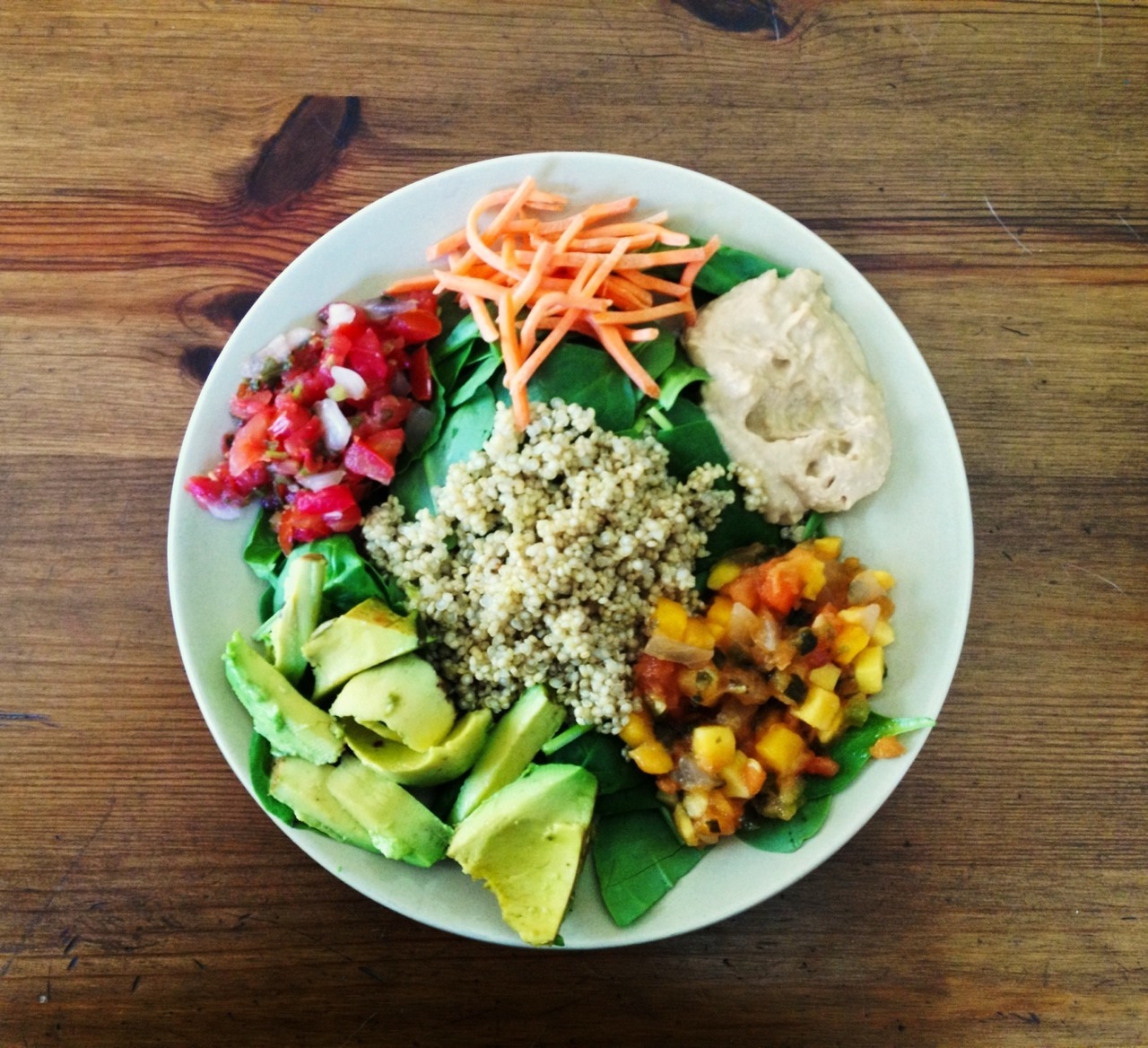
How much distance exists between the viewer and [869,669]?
6.21ft

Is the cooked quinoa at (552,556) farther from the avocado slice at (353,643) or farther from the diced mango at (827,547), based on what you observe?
the diced mango at (827,547)

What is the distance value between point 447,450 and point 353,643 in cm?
48

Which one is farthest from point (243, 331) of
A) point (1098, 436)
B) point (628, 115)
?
point (1098, 436)

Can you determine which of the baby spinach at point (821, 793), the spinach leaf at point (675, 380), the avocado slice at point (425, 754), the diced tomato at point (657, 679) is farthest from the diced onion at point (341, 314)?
the baby spinach at point (821, 793)

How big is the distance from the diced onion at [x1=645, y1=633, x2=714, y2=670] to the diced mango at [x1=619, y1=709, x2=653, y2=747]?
13cm

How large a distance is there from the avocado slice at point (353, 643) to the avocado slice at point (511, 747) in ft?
0.85

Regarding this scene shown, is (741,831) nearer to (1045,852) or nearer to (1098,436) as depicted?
(1045,852)

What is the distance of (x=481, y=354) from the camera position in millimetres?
1982

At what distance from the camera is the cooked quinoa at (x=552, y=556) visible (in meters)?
1.77

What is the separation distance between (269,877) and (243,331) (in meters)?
1.31

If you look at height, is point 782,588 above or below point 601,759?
above

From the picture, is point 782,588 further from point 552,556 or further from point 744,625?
point 552,556

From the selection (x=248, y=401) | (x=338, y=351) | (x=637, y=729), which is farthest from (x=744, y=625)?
(x=248, y=401)

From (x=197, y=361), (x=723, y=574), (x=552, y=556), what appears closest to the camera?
(x=552, y=556)
